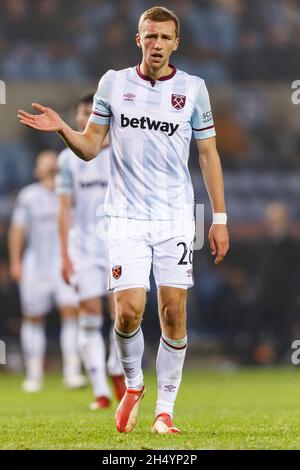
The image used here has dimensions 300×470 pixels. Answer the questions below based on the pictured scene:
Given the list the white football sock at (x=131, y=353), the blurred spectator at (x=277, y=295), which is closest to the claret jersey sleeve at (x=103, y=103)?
the white football sock at (x=131, y=353)

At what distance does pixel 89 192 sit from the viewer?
31.3ft

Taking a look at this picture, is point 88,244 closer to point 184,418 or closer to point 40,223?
point 184,418

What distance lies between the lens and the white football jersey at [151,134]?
6.38 meters

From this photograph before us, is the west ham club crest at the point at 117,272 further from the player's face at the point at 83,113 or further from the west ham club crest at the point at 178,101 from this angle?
the player's face at the point at 83,113

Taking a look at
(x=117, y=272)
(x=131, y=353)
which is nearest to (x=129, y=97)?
(x=117, y=272)

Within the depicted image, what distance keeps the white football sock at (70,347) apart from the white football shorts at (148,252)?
6546 millimetres

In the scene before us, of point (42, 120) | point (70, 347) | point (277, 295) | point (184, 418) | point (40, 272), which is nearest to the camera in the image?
point (42, 120)

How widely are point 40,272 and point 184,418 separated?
250 inches

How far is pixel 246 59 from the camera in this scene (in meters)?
20.9

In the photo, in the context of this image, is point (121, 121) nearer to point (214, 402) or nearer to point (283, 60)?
point (214, 402)

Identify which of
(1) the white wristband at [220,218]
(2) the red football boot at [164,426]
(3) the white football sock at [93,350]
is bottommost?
(3) the white football sock at [93,350]

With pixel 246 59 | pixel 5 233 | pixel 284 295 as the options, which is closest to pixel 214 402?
pixel 284 295

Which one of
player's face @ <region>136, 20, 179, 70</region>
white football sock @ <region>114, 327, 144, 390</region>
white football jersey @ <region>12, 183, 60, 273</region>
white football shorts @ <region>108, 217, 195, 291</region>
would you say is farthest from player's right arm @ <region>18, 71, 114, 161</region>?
white football jersey @ <region>12, 183, 60, 273</region>

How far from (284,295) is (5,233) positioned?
446cm
